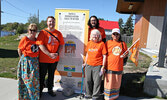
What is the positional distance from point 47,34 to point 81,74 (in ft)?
4.68

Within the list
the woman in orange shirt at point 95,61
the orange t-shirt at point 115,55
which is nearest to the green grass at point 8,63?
the woman in orange shirt at point 95,61

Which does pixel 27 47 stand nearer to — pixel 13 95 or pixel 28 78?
pixel 28 78

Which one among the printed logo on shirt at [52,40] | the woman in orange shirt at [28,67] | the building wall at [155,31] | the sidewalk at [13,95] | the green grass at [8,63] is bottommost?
the sidewalk at [13,95]

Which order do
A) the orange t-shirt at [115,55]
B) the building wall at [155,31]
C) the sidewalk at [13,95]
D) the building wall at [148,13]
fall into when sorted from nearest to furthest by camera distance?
the orange t-shirt at [115,55], the sidewalk at [13,95], the building wall at [148,13], the building wall at [155,31]

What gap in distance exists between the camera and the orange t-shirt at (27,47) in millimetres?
2504

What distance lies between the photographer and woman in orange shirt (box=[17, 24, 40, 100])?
2547 millimetres

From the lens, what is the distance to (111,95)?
279cm

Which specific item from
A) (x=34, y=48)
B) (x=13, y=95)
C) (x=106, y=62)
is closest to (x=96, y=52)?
(x=106, y=62)

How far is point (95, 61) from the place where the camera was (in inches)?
106

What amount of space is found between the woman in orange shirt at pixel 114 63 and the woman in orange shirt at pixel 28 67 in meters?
1.57

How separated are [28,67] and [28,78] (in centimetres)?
23

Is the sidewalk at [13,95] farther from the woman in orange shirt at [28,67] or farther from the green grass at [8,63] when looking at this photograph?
the green grass at [8,63]

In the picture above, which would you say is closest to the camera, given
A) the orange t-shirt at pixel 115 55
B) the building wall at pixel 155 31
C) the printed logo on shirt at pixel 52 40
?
the orange t-shirt at pixel 115 55

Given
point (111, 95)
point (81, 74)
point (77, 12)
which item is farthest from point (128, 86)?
point (77, 12)
